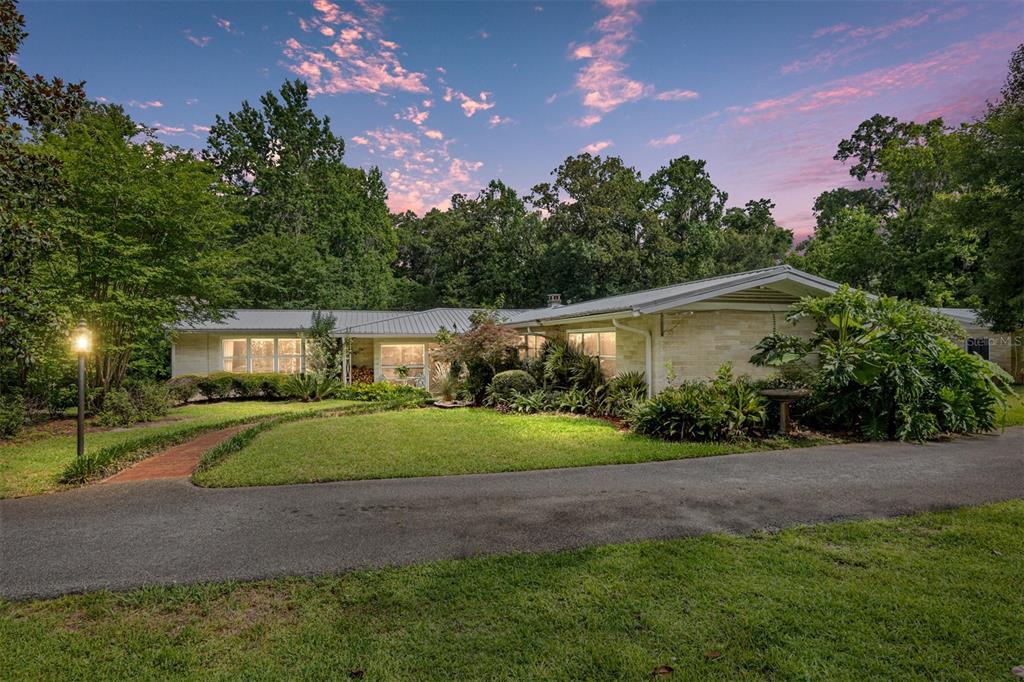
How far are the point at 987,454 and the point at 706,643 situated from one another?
7551mm

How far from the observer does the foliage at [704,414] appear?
328 inches

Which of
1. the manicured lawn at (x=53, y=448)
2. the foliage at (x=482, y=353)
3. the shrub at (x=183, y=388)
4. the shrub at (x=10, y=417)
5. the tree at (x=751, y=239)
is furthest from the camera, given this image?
the tree at (x=751, y=239)

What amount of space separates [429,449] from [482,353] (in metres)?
7.35

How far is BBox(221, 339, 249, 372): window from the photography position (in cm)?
1872

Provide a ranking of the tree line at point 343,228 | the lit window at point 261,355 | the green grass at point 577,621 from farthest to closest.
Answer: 1. the lit window at point 261,355
2. the tree line at point 343,228
3. the green grass at point 577,621

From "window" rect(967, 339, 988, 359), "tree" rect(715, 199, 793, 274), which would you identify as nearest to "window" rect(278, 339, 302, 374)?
"tree" rect(715, 199, 793, 274)

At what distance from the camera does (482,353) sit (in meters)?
15.1

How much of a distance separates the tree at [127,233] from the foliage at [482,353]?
6.84 meters

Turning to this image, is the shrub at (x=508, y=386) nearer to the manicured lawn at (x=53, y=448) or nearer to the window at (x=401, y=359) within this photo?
the manicured lawn at (x=53, y=448)

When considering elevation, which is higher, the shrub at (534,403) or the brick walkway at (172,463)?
the shrub at (534,403)

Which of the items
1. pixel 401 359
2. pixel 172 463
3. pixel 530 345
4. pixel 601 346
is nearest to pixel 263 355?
pixel 401 359

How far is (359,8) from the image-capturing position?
11.9 meters

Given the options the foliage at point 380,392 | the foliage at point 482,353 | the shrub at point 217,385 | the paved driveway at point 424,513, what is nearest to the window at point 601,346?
the foliage at point 482,353

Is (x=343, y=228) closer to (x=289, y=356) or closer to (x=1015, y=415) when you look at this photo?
(x=289, y=356)
